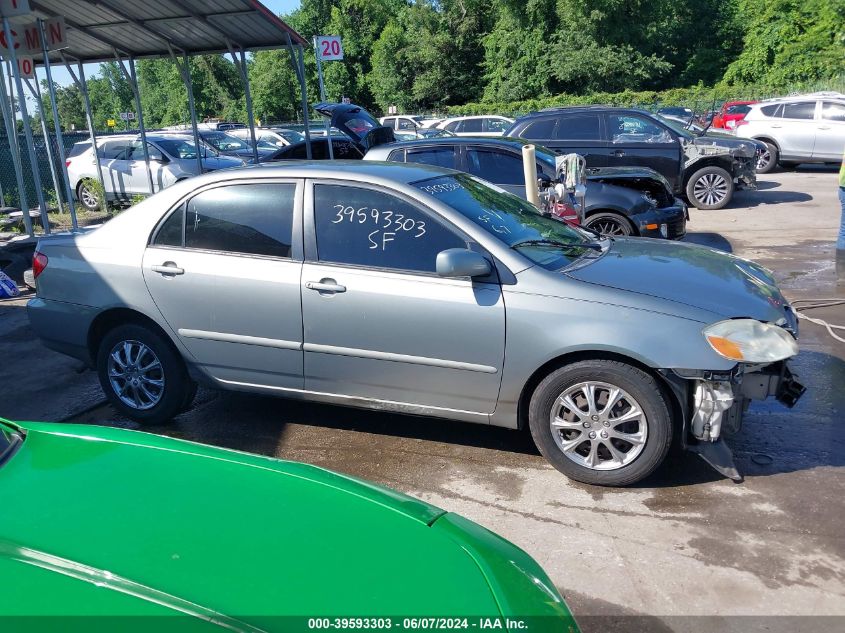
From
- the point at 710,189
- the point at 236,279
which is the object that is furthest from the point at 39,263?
the point at 710,189

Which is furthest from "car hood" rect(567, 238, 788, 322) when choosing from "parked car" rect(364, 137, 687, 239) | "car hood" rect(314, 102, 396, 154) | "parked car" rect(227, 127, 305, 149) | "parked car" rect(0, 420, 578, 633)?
"parked car" rect(227, 127, 305, 149)

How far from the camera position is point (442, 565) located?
2111 mm

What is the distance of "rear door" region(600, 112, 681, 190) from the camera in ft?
42.3

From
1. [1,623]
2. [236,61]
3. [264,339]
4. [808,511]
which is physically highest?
[236,61]

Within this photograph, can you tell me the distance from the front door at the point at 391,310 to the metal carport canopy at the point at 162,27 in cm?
708

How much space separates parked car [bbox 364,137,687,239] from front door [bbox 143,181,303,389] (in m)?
Answer: 3.86

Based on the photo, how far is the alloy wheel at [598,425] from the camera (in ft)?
13.1

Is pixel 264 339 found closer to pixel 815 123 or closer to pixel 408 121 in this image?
pixel 815 123

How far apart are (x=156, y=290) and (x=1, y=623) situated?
3.51m

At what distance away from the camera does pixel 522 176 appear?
28.5 feet

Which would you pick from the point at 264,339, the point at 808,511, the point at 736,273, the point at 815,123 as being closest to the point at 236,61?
the point at 264,339

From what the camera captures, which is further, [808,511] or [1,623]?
[808,511]

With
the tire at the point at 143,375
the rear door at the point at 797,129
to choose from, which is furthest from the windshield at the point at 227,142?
the tire at the point at 143,375

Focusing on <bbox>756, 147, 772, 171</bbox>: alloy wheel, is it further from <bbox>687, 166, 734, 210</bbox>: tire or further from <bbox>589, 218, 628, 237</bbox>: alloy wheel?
<bbox>589, 218, 628, 237</bbox>: alloy wheel
